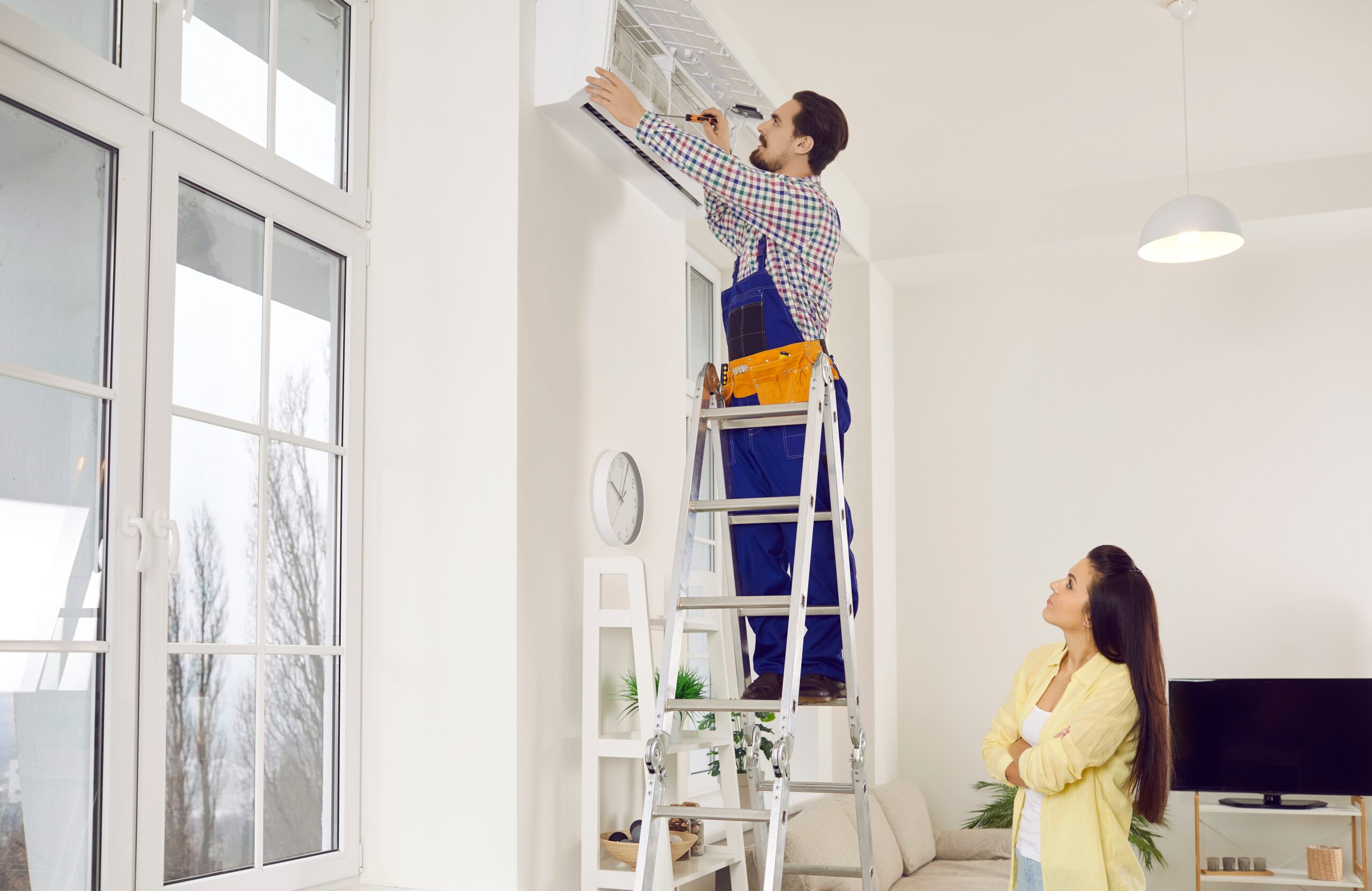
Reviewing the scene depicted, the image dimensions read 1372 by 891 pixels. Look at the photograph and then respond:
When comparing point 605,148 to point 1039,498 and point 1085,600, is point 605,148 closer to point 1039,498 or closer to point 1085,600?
point 1085,600

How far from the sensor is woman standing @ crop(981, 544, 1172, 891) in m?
2.50

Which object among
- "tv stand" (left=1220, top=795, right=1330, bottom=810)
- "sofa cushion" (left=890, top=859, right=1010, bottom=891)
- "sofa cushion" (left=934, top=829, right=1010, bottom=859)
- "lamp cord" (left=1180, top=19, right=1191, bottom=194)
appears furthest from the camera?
"sofa cushion" (left=934, top=829, right=1010, bottom=859)

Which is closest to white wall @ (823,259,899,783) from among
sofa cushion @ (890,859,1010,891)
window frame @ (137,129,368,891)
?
sofa cushion @ (890,859,1010,891)

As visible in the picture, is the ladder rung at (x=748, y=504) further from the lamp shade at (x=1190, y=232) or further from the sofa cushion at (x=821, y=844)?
the lamp shade at (x=1190, y=232)

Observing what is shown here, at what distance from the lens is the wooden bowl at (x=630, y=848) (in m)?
2.60

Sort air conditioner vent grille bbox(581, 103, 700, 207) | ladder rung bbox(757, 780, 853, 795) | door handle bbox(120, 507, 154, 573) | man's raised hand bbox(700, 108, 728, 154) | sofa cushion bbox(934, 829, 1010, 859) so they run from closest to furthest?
door handle bbox(120, 507, 154, 573)
ladder rung bbox(757, 780, 853, 795)
air conditioner vent grille bbox(581, 103, 700, 207)
man's raised hand bbox(700, 108, 728, 154)
sofa cushion bbox(934, 829, 1010, 859)

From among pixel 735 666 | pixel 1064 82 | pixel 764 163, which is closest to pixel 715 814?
pixel 735 666

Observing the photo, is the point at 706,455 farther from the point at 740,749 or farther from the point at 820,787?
the point at 820,787

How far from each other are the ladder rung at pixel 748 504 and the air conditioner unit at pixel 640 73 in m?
0.93

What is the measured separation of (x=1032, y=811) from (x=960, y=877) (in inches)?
89.3

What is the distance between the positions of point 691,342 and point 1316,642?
327cm

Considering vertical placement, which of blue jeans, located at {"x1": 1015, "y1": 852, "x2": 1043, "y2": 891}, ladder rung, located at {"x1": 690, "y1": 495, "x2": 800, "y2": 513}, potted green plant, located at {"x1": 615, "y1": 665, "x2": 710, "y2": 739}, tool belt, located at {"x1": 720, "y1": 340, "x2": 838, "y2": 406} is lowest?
blue jeans, located at {"x1": 1015, "y1": 852, "x2": 1043, "y2": 891}

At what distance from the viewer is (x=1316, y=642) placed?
5.39 metres

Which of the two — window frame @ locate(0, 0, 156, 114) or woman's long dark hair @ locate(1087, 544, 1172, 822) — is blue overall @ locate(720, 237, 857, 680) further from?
window frame @ locate(0, 0, 156, 114)
